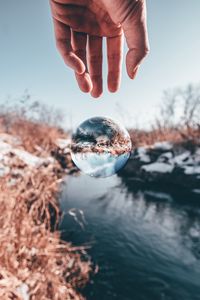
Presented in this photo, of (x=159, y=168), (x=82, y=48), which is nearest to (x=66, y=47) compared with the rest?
(x=82, y=48)

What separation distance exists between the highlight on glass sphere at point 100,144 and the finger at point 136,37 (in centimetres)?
28

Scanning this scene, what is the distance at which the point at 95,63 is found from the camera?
149 cm

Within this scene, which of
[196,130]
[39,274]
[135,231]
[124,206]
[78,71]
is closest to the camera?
[78,71]

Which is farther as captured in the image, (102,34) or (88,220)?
(88,220)

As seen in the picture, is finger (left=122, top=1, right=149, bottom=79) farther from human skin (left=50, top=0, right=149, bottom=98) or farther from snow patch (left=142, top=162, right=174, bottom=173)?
snow patch (left=142, top=162, right=174, bottom=173)

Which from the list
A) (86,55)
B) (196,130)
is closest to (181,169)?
(196,130)

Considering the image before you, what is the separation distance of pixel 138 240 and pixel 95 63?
196 inches

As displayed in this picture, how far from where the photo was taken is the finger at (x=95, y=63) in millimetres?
1457

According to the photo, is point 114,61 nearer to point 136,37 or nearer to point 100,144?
point 136,37

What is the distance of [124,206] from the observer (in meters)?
7.77

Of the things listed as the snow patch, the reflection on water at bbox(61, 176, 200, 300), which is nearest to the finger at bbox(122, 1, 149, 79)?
the reflection on water at bbox(61, 176, 200, 300)

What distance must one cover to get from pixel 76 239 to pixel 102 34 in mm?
4858

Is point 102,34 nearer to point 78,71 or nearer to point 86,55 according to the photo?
point 86,55

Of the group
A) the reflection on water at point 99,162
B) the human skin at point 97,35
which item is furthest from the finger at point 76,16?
the reflection on water at point 99,162
